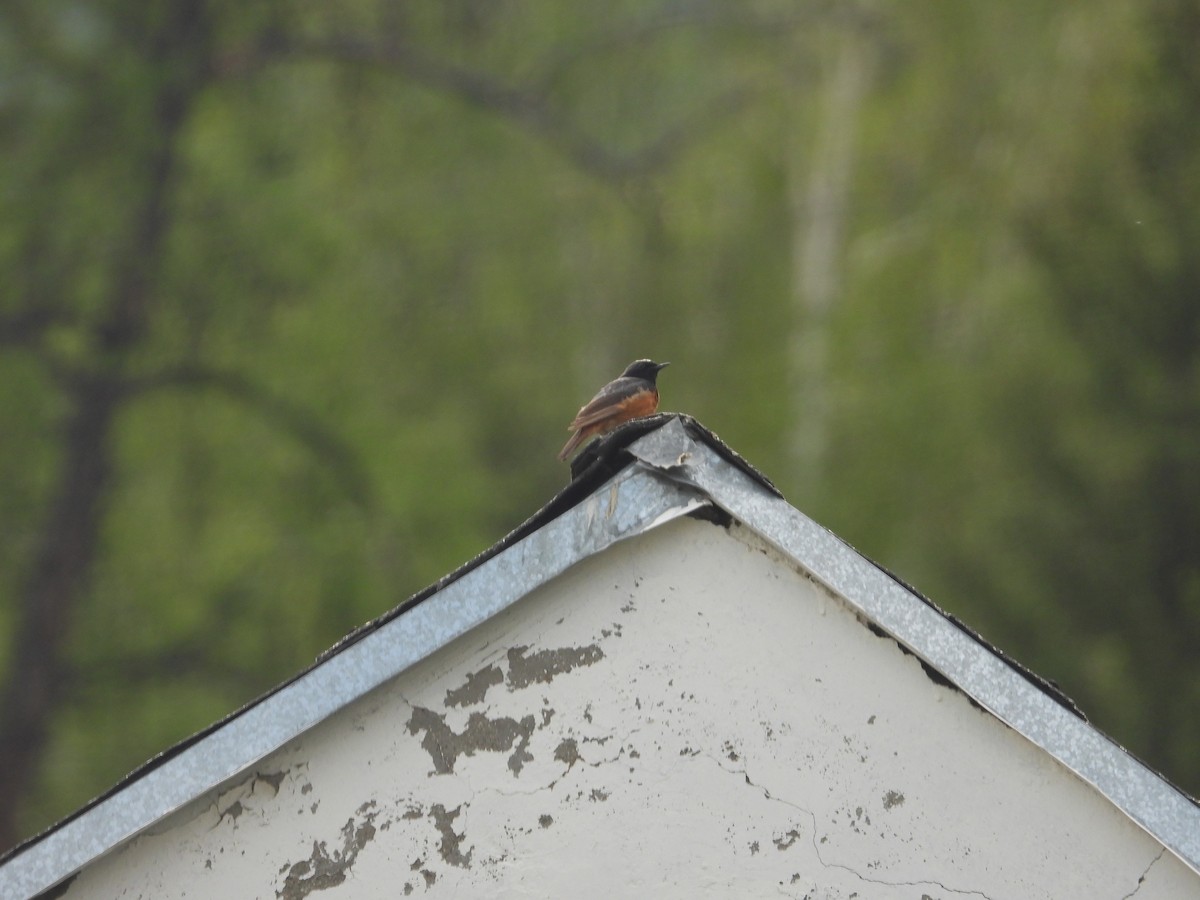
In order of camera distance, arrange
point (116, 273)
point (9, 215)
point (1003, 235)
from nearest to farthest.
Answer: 1. point (9, 215)
2. point (116, 273)
3. point (1003, 235)

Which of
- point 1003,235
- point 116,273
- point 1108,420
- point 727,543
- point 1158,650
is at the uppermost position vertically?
point 116,273

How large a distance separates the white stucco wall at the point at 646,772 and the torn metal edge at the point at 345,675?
12cm

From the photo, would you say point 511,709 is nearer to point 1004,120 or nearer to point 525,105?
point 525,105

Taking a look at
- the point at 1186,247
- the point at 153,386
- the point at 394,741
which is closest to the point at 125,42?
the point at 153,386

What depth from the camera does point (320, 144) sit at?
59.4ft

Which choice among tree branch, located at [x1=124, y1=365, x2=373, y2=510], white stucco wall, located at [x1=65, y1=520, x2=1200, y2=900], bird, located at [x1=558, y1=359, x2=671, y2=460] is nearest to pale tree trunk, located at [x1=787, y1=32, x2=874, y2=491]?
tree branch, located at [x1=124, y1=365, x2=373, y2=510]

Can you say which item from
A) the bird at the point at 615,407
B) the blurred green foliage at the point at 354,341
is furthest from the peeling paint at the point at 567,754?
the blurred green foliage at the point at 354,341

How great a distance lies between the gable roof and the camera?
3969 mm

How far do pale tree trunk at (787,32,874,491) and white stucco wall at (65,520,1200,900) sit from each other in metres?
22.6

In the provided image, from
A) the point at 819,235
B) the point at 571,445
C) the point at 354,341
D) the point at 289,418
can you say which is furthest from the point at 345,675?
the point at 819,235

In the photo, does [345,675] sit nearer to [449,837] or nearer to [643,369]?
[449,837]

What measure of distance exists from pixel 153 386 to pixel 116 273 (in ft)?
3.67

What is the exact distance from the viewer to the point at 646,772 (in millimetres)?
4125

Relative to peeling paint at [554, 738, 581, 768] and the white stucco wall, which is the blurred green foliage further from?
peeling paint at [554, 738, 581, 768]
